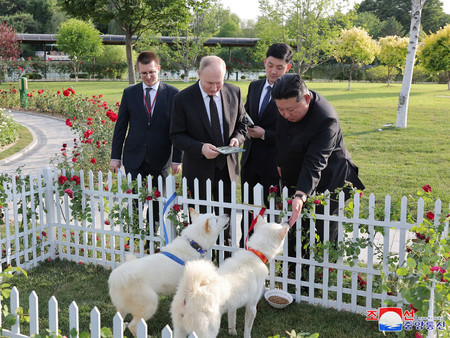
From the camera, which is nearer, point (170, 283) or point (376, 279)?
point (170, 283)

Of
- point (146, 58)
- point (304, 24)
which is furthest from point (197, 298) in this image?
point (304, 24)

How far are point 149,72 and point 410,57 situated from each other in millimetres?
10916

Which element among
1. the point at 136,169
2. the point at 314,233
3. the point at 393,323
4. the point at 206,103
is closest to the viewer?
the point at 393,323

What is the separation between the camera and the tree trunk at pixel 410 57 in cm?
1315

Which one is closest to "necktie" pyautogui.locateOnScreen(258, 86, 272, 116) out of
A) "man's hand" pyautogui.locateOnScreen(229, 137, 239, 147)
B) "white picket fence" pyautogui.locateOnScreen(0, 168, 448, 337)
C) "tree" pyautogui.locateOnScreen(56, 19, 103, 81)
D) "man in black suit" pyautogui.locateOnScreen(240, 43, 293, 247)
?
"man in black suit" pyautogui.locateOnScreen(240, 43, 293, 247)

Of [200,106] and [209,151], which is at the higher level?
[200,106]

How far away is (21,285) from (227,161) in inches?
96.1

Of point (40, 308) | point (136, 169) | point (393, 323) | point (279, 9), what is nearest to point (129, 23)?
point (136, 169)

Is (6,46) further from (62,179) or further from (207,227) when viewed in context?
(207,227)

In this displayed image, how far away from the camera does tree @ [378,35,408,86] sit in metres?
38.8

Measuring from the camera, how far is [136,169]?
5.22 m

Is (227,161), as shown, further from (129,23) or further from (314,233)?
(129,23)

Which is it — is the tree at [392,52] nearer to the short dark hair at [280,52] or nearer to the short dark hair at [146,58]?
the short dark hair at [280,52]

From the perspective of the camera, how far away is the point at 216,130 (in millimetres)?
4719
